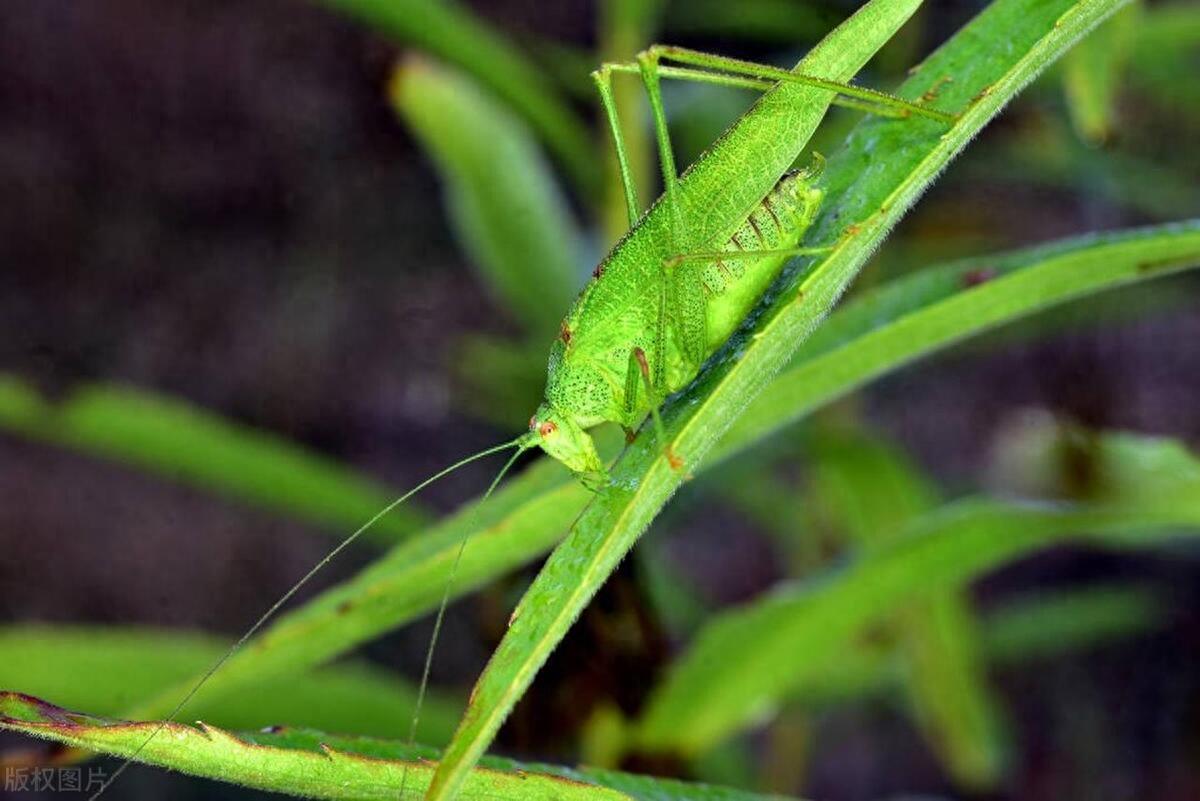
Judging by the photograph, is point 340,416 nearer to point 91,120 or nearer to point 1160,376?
point 91,120

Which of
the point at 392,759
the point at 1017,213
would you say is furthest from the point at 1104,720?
the point at 392,759

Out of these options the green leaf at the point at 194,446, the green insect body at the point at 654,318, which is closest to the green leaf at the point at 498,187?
the green leaf at the point at 194,446

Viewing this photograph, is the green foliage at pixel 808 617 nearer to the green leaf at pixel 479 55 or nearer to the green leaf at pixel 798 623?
the green leaf at pixel 798 623

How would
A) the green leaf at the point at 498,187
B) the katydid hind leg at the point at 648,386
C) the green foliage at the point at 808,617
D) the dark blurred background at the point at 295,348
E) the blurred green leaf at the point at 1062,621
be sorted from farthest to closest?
1. the dark blurred background at the point at 295,348
2. the blurred green leaf at the point at 1062,621
3. the green leaf at the point at 498,187
4. the green foliage at the point at 808,617
5. the katydid hind leg at the point at 648,386

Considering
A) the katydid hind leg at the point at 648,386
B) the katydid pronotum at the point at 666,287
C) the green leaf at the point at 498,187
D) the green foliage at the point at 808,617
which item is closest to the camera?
the katydid hind leg at the point at 648,386

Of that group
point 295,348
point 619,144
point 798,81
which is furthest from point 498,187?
point 295,348

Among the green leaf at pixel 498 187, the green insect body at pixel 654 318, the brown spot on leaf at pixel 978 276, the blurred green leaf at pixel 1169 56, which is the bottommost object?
the brown spot on leaf at pixel 978 276
